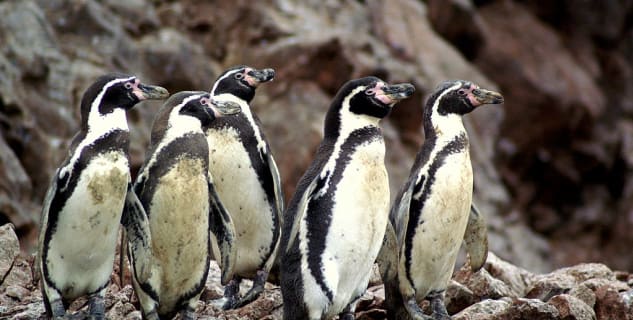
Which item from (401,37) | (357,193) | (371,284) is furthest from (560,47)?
(357,193)

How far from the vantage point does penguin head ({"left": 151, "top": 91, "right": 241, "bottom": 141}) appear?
6.94 meters

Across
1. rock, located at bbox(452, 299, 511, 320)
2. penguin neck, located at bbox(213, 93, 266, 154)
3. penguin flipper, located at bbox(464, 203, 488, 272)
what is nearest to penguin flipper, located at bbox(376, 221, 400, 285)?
rock, located at bbox(452, 299, 511, 320)

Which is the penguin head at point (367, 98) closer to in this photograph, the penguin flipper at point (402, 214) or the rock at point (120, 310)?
the penguin flipper at point (402, 214)

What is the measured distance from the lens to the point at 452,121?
7.74 m

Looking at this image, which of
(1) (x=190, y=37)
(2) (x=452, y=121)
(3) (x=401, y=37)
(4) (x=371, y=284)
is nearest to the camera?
(2) (x=452, y=121)

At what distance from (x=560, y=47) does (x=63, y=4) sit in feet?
31.9

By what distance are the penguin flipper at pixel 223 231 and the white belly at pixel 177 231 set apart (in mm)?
307

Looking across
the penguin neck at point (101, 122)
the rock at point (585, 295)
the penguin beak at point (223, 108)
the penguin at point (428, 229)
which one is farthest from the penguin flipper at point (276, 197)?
the rock at point (585, 295)

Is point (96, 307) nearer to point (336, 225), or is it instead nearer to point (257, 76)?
point (336, 225)

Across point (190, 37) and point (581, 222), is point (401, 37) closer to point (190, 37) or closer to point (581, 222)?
point (190, 37)

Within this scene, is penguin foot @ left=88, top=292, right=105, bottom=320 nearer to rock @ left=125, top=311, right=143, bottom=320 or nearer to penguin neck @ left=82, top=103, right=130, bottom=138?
rock @ left=125, top=311, right=143, bottom=320

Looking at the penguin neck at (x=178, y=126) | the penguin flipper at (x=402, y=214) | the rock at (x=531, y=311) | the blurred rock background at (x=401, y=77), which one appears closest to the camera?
the penguin neck at (x=178, y=126)

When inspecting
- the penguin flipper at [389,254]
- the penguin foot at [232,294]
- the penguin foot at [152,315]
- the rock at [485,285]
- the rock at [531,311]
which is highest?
the penguin flipper at [389,254]

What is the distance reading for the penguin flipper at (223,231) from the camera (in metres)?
7.01
